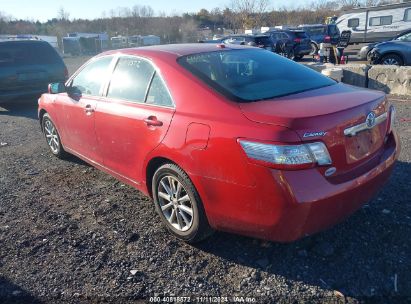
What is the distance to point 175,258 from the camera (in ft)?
10.2

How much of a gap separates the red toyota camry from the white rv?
21711 mm

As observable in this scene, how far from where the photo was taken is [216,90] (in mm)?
2924

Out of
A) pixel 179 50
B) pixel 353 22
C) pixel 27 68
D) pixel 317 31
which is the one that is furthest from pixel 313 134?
pixel 317 31

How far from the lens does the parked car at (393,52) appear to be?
11.7 meters

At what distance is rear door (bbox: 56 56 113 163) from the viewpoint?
4.21m

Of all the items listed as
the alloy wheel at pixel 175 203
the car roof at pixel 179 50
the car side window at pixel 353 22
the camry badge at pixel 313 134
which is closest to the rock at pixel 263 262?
the alloy wheel at pixel 175 203

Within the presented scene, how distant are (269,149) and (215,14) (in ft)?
250

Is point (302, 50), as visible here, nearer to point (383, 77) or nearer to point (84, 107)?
point (383, 77)

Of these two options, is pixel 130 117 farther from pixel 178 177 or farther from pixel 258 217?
pixel 258 217

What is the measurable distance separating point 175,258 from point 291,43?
65.4ft

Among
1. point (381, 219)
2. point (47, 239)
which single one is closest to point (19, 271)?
point (47, 239)

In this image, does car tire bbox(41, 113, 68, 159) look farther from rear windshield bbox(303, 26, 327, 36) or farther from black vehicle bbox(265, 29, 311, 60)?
rear windshield bbox(303, 26, 327, 36)

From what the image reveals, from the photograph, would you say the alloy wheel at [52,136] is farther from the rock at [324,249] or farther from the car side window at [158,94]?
the rock at [324,249]

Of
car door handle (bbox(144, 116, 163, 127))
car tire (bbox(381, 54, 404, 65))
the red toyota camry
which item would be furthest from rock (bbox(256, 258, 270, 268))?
car tire (bbox(381, 54, 404, 65))
